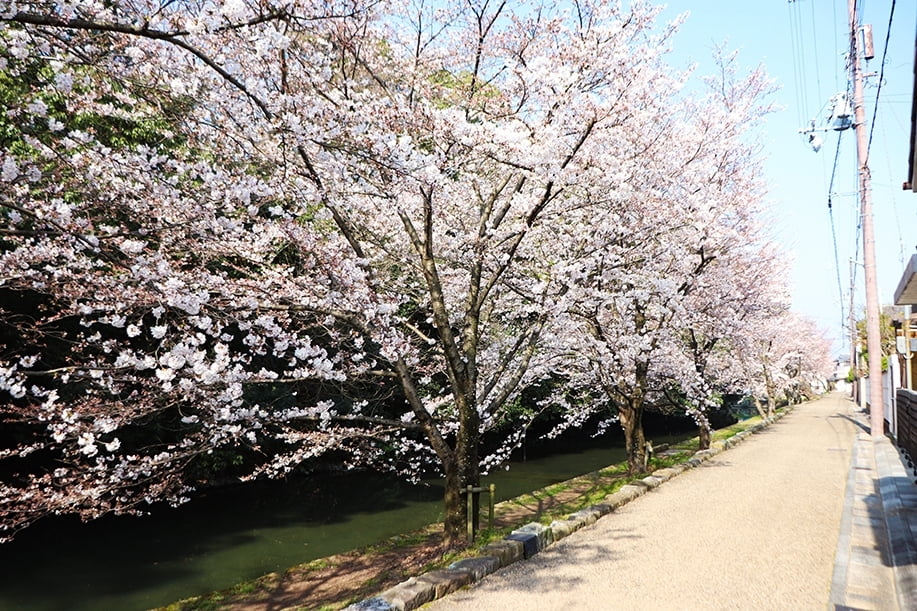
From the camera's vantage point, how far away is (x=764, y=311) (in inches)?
677

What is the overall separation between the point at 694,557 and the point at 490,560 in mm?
2409

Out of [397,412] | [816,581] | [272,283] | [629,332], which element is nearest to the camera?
[816,581]

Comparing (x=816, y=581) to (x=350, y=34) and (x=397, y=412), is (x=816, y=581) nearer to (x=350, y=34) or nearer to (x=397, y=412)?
(x=350, y=34)

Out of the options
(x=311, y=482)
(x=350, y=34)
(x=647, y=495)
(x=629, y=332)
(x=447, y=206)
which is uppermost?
(x=350, y=34)

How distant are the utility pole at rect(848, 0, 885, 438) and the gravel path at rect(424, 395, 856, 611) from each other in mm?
6850

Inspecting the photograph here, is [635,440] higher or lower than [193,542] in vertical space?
higher

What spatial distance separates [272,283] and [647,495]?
305 inches

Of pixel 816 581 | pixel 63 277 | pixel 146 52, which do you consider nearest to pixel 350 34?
pixel 146 52

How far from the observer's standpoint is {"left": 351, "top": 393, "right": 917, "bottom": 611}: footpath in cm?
561

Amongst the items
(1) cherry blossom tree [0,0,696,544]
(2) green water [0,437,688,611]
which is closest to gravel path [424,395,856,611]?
(1) cherry blossom tree [0,0,696,544]

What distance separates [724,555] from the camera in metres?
6.98

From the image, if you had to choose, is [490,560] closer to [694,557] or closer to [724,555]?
[694,557]

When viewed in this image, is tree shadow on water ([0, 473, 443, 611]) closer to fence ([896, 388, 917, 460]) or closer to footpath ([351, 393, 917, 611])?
footpath ([351, 393, 917, 611])

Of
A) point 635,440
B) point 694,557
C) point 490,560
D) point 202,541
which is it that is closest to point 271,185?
point 490,560
